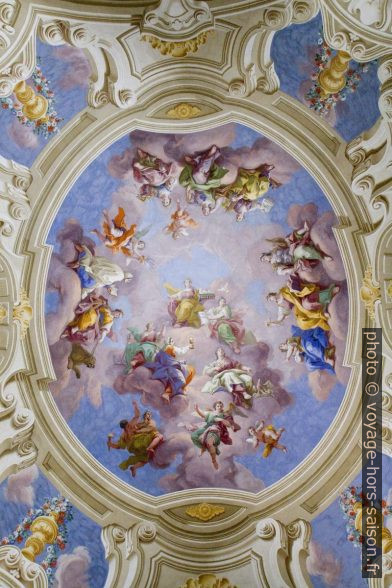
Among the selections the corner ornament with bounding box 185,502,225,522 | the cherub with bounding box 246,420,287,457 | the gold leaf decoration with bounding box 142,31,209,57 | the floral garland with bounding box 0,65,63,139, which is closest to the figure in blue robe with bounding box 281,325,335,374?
the cherub with bounding box 246,420,287,457

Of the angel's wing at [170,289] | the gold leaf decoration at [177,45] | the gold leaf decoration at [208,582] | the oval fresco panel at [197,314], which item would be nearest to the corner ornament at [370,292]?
the oval fresco panel at [197,314]

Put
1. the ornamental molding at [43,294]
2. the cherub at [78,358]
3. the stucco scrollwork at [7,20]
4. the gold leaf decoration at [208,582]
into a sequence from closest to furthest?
the stucco scrollwork at [7,20] → the ornamental molding at [43,294] → the gold leaf decoration at [208,582] → the cherub at [78,358]

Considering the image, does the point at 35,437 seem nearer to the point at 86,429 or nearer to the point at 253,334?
the point at 86,429

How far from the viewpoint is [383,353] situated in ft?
52.7

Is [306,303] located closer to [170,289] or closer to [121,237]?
[170,289]

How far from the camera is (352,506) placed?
1609 cm

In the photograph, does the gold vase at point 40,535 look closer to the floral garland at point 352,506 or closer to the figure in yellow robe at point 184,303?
the figure in yellow robe at point 184,303

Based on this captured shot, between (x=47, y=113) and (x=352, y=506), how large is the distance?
7746 mm

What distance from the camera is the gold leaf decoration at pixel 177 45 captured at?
49.8 feet

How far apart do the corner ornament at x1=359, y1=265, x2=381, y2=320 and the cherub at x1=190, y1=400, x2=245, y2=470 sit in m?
2.86

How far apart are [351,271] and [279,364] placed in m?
2.05

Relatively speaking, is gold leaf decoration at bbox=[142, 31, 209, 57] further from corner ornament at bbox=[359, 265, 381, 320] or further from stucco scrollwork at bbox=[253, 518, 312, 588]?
stucco scrollwork at bbox=[253, 518, 312, 588]

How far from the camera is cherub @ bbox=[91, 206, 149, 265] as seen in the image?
16.7m

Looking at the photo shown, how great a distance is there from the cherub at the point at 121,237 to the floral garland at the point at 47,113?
171 cm
